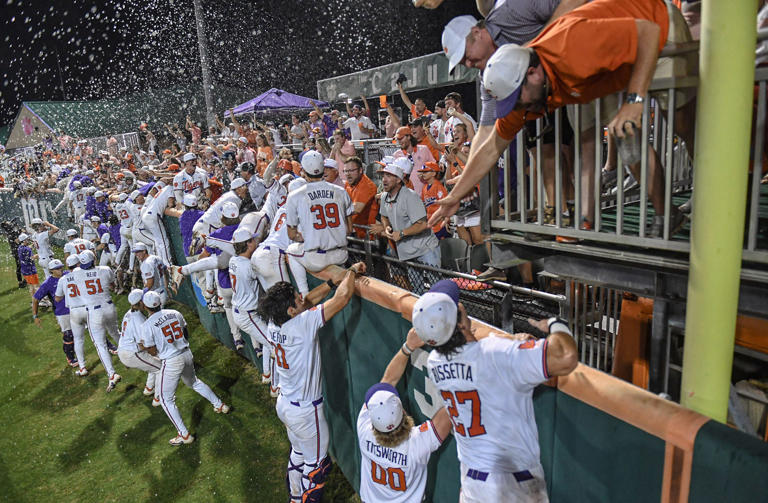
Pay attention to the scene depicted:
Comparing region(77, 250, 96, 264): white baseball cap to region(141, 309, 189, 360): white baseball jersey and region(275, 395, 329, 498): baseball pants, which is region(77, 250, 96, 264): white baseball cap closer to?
region(141, 309, 189, 360): white baseball jersey

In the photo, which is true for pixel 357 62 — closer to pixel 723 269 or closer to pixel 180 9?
pixel 180 9

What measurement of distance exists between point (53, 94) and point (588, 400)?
2383 inches

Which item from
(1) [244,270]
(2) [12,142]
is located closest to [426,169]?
(1) [244,270]

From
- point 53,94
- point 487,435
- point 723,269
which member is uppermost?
point 53,94

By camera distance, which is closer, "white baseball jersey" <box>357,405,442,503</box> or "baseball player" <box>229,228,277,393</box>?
"white baseball jersey" <box>357,405,442,503</box>

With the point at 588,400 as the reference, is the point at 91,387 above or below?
below

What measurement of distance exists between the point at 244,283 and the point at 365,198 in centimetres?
230

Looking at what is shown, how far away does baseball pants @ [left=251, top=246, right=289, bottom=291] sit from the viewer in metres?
6.56

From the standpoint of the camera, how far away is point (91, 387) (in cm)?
935

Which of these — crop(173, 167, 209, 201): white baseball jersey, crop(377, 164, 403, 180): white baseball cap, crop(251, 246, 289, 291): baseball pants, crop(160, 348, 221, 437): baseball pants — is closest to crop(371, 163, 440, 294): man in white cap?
crop(377, 164, 403, 180): white baseball cap

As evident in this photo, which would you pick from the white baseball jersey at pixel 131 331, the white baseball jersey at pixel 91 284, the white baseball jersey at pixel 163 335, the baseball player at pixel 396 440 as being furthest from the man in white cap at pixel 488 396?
the white baseball jersey at pixel 91 284

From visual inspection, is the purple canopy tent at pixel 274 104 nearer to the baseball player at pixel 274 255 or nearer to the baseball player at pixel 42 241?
the baseball player at pixel 42 241

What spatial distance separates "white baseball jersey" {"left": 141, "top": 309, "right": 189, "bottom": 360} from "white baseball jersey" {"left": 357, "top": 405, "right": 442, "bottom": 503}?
4.44 metres

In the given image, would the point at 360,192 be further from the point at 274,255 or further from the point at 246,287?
the point at 246,287
